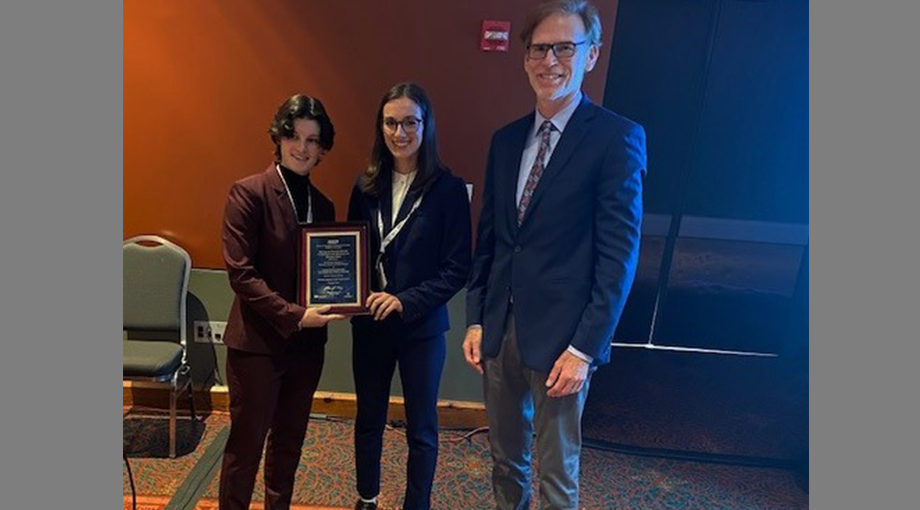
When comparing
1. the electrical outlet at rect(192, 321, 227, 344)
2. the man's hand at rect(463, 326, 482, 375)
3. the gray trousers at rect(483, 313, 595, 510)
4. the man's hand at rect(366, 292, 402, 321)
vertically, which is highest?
the man's hand at rect(366, 292, 402, 321)

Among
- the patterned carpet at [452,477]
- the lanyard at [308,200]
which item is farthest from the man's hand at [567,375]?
the patterned carpet at [452,477]

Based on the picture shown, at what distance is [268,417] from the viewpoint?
1.93 m

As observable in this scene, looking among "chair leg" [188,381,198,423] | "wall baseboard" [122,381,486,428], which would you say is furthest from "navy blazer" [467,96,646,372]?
"chair leg" [188,381,198,423]

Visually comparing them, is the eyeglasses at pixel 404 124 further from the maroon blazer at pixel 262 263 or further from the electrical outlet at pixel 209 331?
the electrical outlet at pixel 209 331

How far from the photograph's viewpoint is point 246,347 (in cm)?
186

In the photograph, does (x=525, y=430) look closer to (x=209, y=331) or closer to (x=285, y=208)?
(x=285, y=208)

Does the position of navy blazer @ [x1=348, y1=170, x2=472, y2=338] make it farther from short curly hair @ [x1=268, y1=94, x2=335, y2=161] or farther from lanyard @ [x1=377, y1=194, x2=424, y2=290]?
short curly hair @ [x1=268, y1=94, x2=335, y2=161]

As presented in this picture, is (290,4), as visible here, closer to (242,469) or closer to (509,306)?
(509,306)

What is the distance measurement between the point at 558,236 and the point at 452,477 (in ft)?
5.20

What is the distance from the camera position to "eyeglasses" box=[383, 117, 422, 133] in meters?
1.90

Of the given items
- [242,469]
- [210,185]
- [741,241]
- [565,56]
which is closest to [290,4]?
[210,185]

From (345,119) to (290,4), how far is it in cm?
57

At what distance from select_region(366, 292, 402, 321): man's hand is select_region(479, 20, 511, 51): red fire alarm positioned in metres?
1.38

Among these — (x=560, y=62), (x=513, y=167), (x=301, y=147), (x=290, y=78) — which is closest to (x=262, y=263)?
(x=301, y=147)
